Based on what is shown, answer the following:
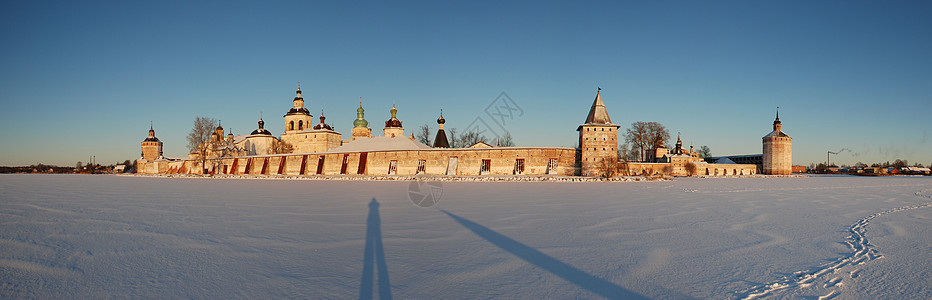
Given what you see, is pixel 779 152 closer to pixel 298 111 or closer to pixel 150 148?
pixel 298 111

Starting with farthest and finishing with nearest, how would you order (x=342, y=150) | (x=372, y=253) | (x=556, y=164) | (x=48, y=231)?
1. (x=342, y=150)
2. (x=556, y=164)
3. (x=48, y=231)
4. (x=372, y=253)

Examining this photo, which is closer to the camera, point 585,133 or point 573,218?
point 573,218

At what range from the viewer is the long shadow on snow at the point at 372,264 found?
332 cm

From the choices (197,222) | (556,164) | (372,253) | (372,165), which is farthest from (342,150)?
(372,253)

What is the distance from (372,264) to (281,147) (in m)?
47.9

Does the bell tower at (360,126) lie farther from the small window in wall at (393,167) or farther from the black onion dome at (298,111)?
the small window in wall at (393,167)

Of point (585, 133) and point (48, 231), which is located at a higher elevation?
point (585, 133)

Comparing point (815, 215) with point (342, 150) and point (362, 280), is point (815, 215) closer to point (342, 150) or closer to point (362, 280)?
point (362, 280)

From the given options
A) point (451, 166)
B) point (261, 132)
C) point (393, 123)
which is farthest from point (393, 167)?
point (261, 132)

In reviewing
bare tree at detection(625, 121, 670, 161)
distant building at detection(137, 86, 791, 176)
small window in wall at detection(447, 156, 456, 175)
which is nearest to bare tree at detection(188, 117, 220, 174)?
distant building at detection(137, 86, 791, 176)

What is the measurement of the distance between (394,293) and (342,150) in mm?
34754

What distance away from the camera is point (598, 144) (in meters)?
31.7

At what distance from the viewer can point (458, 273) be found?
3871mm

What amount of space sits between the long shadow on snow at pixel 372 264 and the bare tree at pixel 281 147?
44573 mm
